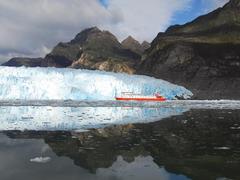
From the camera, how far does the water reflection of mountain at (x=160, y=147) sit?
8.57 meters

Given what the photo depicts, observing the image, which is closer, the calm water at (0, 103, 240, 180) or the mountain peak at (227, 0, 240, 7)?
the calm water at (0, 103, 240, 180)

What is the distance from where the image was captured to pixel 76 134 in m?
13.5

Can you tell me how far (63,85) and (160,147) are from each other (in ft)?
89.3

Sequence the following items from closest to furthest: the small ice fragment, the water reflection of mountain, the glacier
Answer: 1. the water reflection of mountain
2. the small ice fragment
3. the glacier

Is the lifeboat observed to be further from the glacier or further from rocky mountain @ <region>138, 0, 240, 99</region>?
rocky mountain @ <region>138, 0, 240, 99</region>

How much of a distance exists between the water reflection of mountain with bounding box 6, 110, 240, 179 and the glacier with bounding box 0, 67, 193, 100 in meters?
21.8

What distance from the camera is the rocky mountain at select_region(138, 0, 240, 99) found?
4247 inches

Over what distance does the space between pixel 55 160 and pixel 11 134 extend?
507cm

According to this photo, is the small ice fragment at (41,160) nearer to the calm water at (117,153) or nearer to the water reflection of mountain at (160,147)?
the calm water at (117,153)

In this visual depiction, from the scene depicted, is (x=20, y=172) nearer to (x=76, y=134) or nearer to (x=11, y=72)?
(x=76, y=134)

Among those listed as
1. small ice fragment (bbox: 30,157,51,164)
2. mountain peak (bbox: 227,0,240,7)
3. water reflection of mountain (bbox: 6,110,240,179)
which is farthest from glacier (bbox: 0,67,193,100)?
mountain peak (bbox: 227,0,240,7)

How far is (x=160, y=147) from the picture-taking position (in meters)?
11.1

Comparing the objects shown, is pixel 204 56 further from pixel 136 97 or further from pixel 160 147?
pixel 160 147

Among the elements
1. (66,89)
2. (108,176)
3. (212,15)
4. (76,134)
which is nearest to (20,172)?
(108,176)
